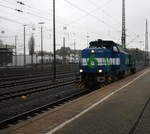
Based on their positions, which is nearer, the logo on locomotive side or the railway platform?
the railway platform

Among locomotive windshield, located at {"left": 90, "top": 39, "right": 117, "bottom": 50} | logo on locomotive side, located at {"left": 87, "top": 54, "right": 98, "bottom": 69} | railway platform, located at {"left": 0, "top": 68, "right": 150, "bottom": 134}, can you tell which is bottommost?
railway platform, located at {"left": 0, "top": 68, "right": 150, "bottom": 134}

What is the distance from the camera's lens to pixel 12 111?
39.0 feet

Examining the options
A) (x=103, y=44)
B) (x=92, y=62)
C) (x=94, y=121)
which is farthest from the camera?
(x=103, y=44)

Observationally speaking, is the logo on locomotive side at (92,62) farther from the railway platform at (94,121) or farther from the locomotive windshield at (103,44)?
the railway platform at (94,121)

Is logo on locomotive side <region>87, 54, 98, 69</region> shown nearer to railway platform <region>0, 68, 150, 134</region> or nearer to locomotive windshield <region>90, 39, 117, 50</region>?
locomotive windshield <region>90, 39, 117, 50</region>

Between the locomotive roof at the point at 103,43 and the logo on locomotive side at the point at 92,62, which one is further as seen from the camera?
the locomotive roof at the point at 103,43

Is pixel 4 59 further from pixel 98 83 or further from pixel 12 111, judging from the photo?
pixel 12 111

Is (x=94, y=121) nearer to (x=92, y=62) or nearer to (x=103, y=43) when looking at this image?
(x=92, y=62)

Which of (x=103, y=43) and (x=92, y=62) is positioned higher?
(x=103, y=43)

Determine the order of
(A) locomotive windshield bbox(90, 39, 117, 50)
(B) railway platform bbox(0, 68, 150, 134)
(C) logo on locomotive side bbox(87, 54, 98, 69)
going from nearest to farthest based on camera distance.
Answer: (B) railway platform bbox(0, 68, 150, 134) < (C) logo on locomotive side bbox(87, 54, 98, 69) < (A) locomotive windshield bbox(90, 39, 117, 50)

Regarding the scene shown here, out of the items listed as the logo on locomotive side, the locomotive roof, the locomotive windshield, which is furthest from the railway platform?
the locomotive roof

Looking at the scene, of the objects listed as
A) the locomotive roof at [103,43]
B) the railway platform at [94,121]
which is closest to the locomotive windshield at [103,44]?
the locomotive roof at [103,43]

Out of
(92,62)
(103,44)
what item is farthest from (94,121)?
(103,44)

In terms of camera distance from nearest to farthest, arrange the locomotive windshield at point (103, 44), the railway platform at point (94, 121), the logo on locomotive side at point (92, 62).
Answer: the railway platform at point (94, 121)
the logo on locomotive side at point (92, 62)
the locomotive windshield at point (103, 44)
